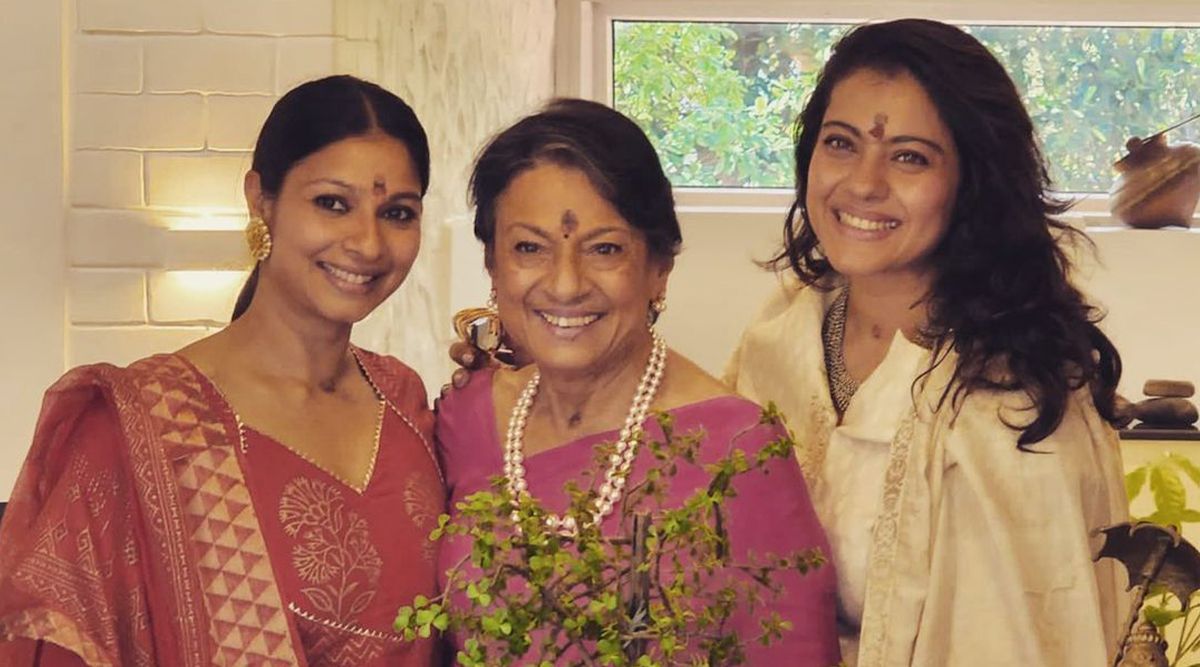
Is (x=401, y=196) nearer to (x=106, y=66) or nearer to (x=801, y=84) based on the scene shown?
(x=106, y=66)

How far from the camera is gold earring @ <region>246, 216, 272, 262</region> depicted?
192 cm

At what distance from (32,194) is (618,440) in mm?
1339

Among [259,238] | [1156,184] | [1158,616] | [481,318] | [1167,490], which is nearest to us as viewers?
[1158,616]

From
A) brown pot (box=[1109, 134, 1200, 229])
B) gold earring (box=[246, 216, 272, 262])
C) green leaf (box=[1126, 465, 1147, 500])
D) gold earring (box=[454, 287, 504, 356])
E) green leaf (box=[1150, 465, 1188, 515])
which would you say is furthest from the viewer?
brown pot (box=[1109, 134, 1200, 229])

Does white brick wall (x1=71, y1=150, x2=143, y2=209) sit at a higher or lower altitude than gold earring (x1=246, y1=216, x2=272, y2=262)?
higher

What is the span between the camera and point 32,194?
2.85 m

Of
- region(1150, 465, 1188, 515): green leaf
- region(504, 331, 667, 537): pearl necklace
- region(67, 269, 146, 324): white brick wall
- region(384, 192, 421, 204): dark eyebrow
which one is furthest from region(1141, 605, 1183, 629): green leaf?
region(67, 269, 146, 324): white brick wall

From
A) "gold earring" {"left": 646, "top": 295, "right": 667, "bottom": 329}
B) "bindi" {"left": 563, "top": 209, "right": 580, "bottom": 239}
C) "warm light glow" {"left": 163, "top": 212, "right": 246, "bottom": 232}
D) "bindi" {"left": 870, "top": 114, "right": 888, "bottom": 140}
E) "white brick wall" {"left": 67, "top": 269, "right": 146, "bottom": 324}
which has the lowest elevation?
"white brick wall" {"left": 67, "top": 269, "right": 146, "bottom": 324}

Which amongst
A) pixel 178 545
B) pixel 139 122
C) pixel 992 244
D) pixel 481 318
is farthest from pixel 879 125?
pixel 139 122

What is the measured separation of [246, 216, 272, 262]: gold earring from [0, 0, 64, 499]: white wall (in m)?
1.03

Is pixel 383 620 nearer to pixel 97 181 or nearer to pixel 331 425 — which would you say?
pixel 331 425

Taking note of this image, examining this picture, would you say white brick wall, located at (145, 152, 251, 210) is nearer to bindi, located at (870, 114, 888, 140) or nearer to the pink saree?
the pink saree

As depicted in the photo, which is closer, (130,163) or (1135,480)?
(1135,480)

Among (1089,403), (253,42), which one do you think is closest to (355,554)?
(1089,403)
